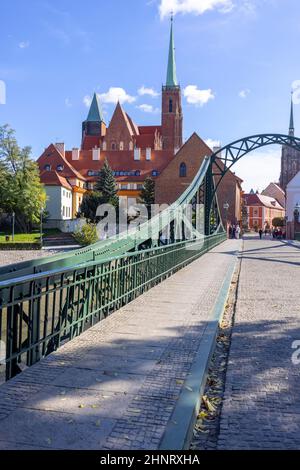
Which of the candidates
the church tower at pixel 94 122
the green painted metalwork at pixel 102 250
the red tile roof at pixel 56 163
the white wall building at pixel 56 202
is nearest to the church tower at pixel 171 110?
the church tower at pixel 94 122

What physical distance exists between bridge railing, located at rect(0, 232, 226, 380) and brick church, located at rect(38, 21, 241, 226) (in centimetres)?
5320

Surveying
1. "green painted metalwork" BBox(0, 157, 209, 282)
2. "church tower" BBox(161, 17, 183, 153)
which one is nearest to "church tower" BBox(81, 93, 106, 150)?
"church tower" BBox(161, 17, 183, 153)

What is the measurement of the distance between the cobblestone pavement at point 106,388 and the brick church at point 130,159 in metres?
56.5

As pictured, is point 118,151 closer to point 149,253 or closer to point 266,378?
point 149,253

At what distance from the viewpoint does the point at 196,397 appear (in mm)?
3777

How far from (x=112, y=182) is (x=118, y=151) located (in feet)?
91.4

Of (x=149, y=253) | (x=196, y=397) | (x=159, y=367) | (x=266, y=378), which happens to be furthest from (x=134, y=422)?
(x=149, y=253)

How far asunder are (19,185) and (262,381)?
5757 cm

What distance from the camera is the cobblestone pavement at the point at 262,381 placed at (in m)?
3.27

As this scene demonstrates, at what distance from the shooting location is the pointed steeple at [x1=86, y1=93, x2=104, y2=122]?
10128cm

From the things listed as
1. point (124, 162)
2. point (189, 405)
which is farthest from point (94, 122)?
point (189, 405)

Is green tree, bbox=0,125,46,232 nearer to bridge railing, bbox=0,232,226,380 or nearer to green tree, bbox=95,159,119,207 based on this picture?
green tree, bbox=95,159,119,207

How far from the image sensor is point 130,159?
85625mm

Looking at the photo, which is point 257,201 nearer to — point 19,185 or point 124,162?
point 124,162
